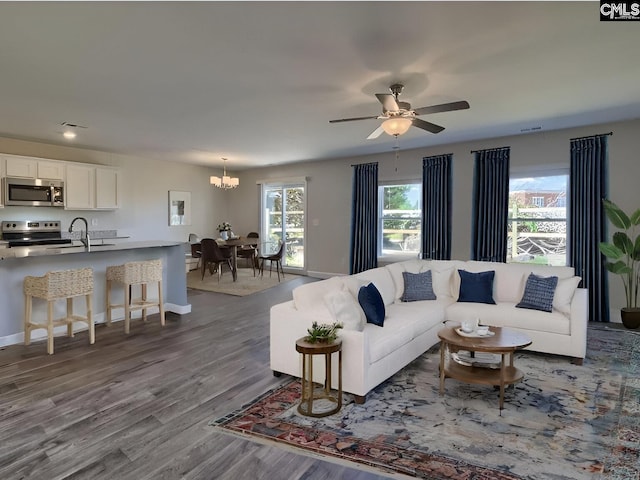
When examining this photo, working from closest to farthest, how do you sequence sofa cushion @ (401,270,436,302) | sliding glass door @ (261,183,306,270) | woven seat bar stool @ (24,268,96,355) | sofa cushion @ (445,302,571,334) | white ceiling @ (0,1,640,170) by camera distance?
white ceiling @ (0,1,640,170)
sofa cushion @ (445,302,571,334)
woven seat bar stool @ (24,268,96,355)
sofa cushion @ (401,270,436,302)
sliding glass door @ (261,183,306,270)

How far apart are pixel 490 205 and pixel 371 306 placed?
382 cm

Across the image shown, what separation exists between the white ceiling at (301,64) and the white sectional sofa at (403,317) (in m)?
1.95

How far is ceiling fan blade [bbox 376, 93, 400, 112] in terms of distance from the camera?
3151 mm

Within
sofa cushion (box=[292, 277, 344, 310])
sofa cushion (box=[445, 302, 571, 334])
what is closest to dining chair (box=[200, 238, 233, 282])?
sofa cushion (box=[292, 277, 344, 310])

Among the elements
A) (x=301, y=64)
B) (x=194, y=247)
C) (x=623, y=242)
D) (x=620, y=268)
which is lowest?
(x=620, y=268)

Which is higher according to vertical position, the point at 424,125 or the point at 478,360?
the point at 424,125

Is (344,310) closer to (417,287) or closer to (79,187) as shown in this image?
(417,287)

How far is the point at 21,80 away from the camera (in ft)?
11.6

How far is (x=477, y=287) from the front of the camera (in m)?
4.36

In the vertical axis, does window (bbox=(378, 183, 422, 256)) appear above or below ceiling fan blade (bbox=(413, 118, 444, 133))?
below

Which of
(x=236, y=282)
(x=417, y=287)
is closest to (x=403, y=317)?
(x=417, y=287)

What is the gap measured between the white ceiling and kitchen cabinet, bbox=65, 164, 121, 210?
1305 mm

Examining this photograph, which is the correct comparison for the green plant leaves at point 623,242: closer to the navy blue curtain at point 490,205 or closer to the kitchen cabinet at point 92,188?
the navy blue curtain at point 490,205

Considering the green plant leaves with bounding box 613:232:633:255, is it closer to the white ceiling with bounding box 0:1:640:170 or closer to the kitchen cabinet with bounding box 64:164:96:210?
the white ceiling with bounding box 0:1:640:170
